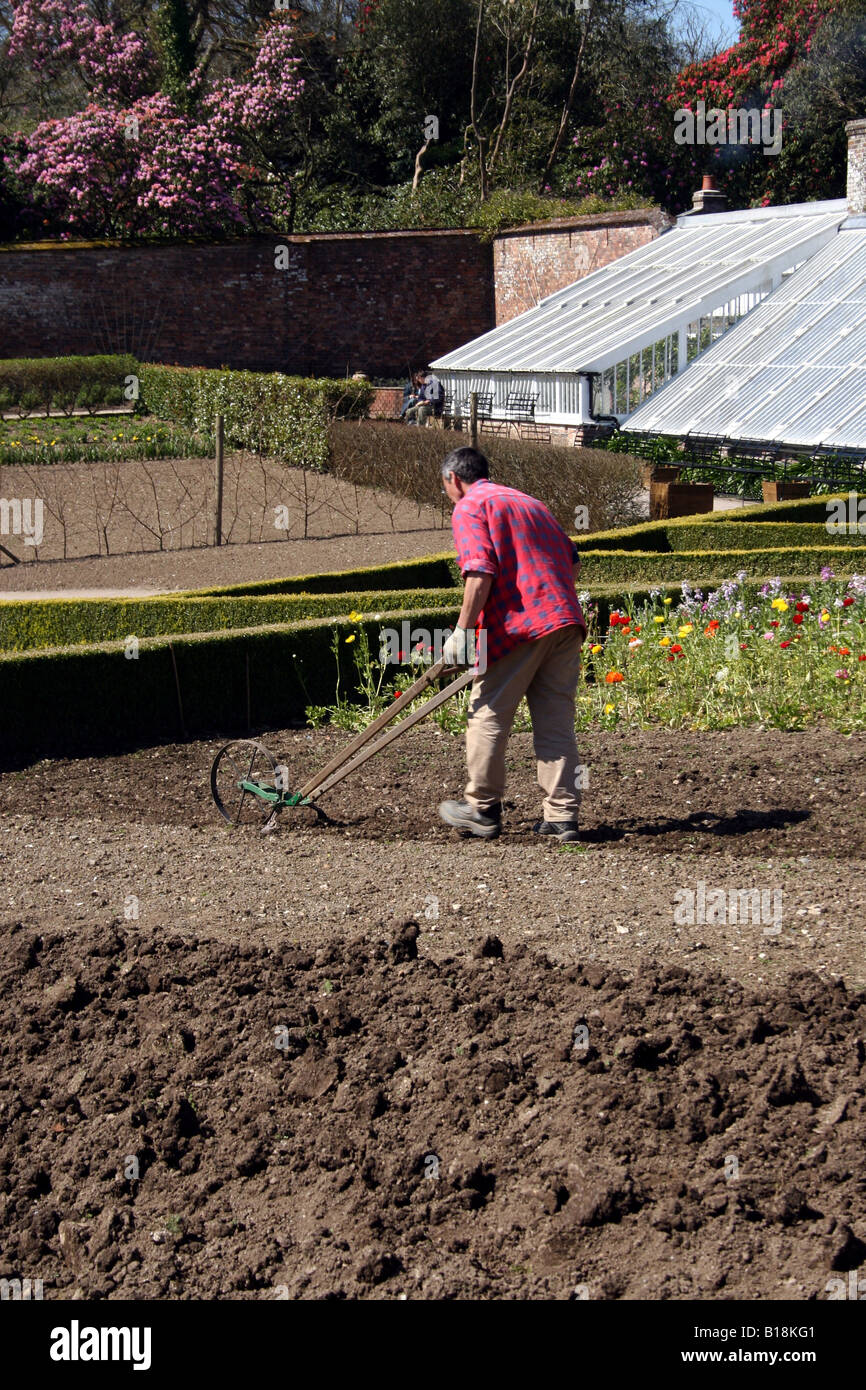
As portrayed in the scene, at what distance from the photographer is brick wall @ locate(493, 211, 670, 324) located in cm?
2575

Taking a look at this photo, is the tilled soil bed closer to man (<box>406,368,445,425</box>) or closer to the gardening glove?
the gardening glove

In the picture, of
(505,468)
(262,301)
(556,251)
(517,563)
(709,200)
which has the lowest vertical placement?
(505,468)

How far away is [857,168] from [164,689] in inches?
659

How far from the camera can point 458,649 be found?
5.23m

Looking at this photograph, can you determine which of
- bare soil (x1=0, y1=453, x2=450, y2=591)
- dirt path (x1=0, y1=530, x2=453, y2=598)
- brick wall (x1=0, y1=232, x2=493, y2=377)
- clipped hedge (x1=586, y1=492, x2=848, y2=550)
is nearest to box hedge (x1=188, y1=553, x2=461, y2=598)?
clipped hedge (x1=586, y1=492, x2=848, y2=550)

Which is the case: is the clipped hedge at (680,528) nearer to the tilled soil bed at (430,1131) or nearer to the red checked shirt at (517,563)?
the red checked shirt at (517,563)

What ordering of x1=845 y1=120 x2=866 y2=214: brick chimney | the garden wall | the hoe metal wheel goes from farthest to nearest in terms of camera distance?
1. the garden wall
2. x1=845 y1=120 x2=866 y2=214: brick chimney
3. the hoe metal wheel

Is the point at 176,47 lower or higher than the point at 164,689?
higher

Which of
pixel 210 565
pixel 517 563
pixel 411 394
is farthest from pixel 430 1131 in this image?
pixel 411 394

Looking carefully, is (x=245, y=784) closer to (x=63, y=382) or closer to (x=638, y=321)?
(x=638, y=321)

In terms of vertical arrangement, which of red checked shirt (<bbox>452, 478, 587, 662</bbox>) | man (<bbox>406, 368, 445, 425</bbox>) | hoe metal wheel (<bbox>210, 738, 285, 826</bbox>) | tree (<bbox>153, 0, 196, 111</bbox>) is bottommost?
hoe metal wheel (<bbox>210, 738, 285, 826</bbox>)

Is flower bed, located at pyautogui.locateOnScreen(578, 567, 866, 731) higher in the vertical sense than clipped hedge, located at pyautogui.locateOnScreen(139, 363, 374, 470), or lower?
lower

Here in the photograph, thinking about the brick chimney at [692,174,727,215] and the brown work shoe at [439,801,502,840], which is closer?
the brown work shoe at [439,801,502,840]

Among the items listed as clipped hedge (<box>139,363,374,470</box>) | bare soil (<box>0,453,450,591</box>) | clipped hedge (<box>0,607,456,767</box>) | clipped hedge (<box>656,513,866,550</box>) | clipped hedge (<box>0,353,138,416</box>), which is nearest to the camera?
clipped hedge (<box>0,607,456,767</box>)
